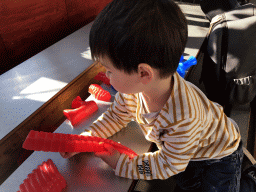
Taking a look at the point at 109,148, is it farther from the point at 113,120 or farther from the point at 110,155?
the point at 113,120

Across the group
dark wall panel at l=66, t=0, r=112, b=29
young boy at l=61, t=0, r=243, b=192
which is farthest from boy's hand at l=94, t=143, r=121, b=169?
dark wall panel at l=66, t=0, r=112, b=29

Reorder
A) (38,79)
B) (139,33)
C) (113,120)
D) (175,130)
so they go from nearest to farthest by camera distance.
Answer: (139,33) → (175,130) → (113,120) → (38,79)

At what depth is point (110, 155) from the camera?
642mm

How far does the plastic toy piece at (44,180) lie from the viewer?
582 mm

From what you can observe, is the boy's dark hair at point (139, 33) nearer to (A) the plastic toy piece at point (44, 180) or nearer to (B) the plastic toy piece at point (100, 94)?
(A) the plastic toy piece at point (44, 180)

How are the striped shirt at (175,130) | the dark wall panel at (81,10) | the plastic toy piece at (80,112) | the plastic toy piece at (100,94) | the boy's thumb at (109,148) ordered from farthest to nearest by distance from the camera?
the dark wall panel at (81,10)
the plastic toy piece at (100,94)
the plastic toy piece at (80,112)
the boy's thumb at (109,148)
the striped shirt at (175,130)

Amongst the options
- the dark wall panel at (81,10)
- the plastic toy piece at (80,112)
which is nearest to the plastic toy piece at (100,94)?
the plastic toy piece at (80,112)

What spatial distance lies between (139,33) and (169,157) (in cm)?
33

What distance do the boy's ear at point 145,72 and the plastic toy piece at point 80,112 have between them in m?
0.39

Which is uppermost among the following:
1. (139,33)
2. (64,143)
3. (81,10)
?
(139,33)

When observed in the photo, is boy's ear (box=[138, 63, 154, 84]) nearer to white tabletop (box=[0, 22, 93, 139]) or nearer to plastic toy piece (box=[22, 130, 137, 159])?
plastic toy piece (box=[22, 130, 137, 159])

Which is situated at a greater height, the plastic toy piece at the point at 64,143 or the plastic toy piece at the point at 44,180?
the plastic toy piece at the point at 64,143

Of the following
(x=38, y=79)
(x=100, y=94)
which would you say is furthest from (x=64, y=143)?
(x=38, y=79)

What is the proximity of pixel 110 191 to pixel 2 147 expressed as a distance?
47 cm
